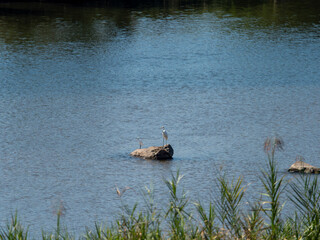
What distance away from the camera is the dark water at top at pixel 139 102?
12484mm

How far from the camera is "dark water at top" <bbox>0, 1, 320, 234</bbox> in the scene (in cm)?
1248

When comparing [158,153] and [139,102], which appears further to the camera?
[139,102]

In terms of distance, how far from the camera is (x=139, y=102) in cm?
1842

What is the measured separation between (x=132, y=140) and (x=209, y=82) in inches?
262

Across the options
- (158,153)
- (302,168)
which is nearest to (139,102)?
(158,153)

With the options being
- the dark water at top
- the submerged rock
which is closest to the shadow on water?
the dark water at top

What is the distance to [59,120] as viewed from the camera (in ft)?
55.0

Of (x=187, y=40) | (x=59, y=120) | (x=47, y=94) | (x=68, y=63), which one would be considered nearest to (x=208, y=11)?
(x=187, y=40)

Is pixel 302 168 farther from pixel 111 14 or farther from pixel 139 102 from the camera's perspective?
pixel 111 14

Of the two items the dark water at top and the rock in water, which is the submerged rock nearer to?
the dark water at top

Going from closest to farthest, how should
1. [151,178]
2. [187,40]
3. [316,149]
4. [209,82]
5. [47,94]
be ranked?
[151,178] < [316,149] < [47,94] < [209,82] < [187,40]

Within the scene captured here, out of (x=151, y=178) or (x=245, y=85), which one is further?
(x=245, y=85)

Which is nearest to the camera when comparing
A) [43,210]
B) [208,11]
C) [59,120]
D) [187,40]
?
[43,210]

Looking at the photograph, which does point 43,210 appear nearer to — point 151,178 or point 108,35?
point 151,178
